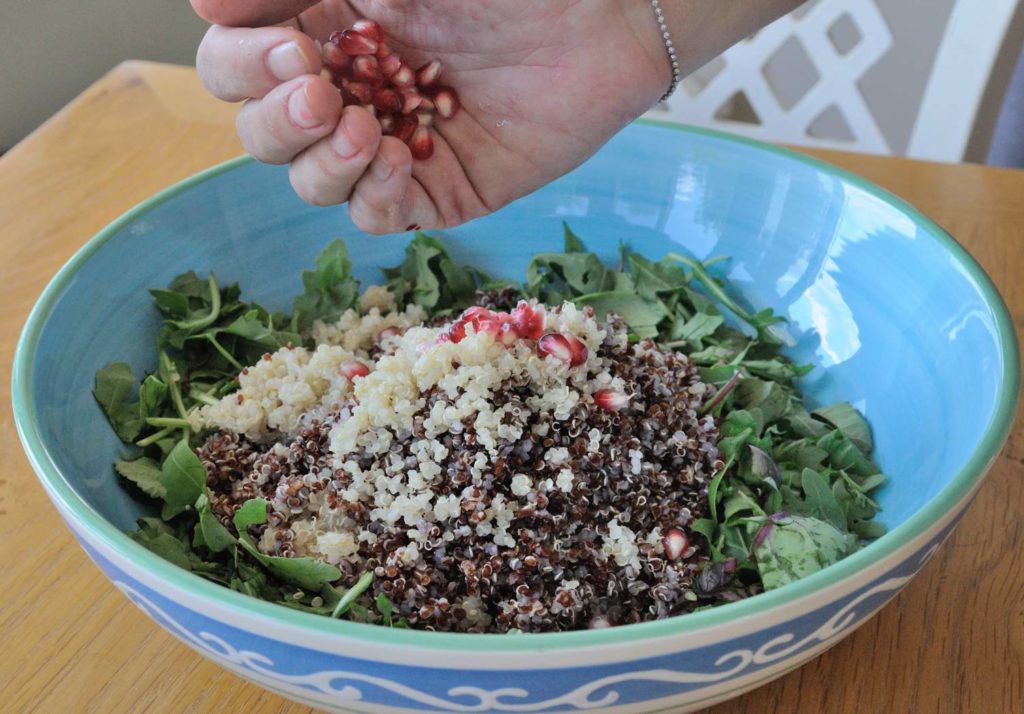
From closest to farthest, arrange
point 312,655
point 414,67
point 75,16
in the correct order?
1. point 312,655
2. point 414,67
3. point 75,16

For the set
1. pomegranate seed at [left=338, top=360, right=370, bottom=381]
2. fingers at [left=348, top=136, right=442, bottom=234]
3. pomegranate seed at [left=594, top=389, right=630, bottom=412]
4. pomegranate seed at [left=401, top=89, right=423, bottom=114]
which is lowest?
pomegranate seed at [left=594, top=389, right=630, bottom=412]

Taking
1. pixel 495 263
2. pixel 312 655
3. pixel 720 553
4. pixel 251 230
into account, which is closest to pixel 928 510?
pixel 720 553

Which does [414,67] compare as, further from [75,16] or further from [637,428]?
[75,16]

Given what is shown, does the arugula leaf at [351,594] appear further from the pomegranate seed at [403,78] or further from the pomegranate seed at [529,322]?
the pomegranate seed at [403,78]

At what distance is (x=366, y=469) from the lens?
85 centimetres

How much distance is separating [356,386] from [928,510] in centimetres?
47

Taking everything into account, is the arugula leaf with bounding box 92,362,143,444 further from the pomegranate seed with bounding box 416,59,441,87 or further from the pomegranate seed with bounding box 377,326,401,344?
the pomegranate seed with bounding box 416,59,441,87

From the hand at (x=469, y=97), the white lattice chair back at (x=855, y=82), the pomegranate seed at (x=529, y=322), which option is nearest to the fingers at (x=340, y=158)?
the hand at (x=469, y=97)

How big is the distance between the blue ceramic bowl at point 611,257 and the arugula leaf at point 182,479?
0.05 m

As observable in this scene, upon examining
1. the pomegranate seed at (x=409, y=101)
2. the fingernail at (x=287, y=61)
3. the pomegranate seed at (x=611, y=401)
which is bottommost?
the pomegranate seed at (x=611, y=401)

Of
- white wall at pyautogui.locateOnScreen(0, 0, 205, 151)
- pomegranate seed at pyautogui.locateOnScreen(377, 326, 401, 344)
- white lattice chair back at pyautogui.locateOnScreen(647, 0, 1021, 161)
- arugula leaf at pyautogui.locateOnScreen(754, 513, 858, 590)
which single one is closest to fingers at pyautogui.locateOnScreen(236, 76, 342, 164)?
pomegranate seed at pyautogui.locateOnScreen(377, 326, 401, 344)

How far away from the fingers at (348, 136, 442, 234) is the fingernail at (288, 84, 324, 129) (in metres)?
0.09

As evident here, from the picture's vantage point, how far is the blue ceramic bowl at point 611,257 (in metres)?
0.58

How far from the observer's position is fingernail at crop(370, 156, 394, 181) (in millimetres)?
972
